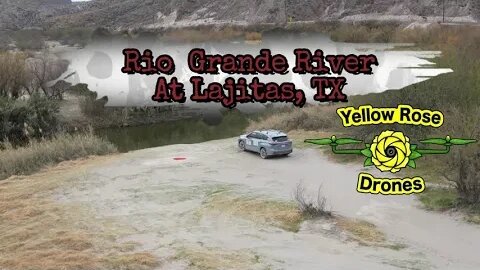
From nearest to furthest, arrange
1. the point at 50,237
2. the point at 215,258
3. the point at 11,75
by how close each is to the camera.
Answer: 1. the point at 215,258
2. the point at 50,237
3. the point at 11,75

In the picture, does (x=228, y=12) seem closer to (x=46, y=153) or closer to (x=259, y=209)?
(x=46, y=153)

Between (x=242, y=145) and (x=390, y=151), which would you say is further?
(x=242, y=145)

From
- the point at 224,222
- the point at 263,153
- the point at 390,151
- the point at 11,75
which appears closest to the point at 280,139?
the point at 263,153

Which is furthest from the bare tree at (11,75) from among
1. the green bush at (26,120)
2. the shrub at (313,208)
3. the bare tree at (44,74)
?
the shrub at (313,208)

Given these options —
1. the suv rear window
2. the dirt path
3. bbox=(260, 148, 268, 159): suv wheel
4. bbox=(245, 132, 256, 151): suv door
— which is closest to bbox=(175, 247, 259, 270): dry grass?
the dirt path

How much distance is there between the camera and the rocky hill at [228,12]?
295 feet

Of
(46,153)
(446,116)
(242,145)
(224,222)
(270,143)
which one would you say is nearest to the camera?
(224,222)

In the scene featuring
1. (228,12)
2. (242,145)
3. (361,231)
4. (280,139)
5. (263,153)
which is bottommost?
(361,231)

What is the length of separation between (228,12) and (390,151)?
341 ft

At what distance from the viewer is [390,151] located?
523 inches

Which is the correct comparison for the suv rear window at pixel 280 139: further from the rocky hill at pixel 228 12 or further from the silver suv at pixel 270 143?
the rocky hill at pixel 228 12

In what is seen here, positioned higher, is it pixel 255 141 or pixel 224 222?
pixel 255 141

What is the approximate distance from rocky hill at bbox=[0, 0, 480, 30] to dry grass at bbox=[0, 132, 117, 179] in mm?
64969

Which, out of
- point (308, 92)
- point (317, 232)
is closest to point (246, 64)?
point (317, 232)
